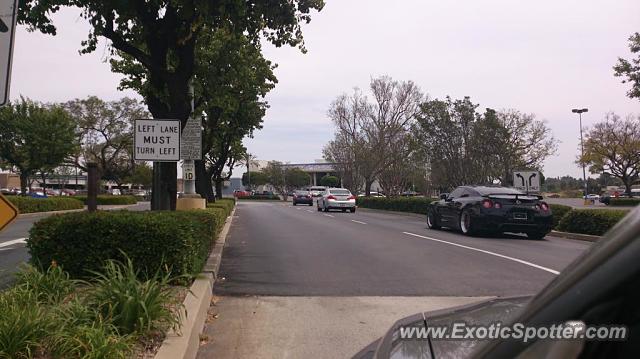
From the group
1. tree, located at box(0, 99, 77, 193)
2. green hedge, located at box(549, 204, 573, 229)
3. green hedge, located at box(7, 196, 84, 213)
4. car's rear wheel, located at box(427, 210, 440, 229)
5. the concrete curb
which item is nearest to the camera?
the concrete curb

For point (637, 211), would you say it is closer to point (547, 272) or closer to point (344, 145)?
point (547, 272)

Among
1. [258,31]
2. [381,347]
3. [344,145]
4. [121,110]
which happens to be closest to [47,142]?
[121,110]

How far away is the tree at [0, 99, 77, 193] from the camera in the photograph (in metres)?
39.3

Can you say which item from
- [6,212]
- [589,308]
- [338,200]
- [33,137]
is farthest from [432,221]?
[33,137]

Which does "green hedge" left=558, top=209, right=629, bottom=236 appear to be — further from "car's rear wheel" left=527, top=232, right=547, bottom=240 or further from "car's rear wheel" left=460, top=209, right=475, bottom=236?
"car's rear wheel" left=460, top=209, right=475, bottom=236

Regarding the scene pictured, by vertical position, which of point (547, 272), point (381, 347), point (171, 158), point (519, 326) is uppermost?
point (171, 158)

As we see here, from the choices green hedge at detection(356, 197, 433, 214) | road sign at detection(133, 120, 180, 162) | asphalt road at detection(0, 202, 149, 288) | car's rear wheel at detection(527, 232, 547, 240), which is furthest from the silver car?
road sign at detection(133, 120, 180, 162)

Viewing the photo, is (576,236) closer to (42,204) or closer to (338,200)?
(338,200)

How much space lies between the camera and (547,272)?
901 centimetres

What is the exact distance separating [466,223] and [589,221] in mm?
3265

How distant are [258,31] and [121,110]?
145ft

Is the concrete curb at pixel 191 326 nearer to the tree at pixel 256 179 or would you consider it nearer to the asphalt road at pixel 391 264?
the asphalt road at pixel 391 264

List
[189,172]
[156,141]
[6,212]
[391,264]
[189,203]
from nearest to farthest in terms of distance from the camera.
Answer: [6,212] → [156,141] → [391,264] → [189,203] → [189,172]

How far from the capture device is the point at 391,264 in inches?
401
